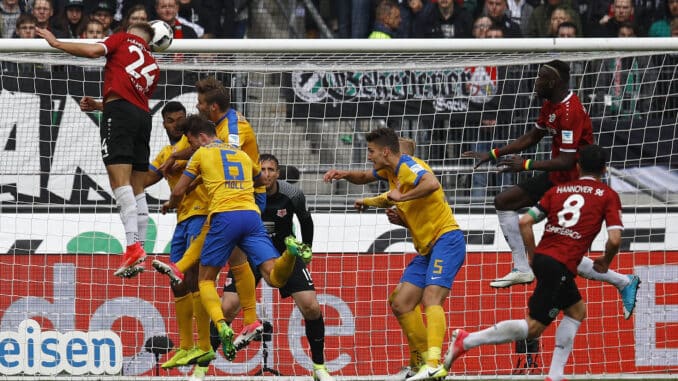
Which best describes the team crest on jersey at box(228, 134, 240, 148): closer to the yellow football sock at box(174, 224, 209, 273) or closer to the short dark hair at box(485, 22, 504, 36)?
the yellow football sock at box(174, 224, 209, 273)

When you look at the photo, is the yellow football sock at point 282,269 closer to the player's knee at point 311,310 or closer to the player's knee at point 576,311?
the player's knee at point 311,310

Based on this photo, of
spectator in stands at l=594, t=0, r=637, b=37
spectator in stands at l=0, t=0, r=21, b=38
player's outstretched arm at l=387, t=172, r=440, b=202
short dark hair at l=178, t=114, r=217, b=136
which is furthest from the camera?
spectator in stands at l=594, t=0, r=637, b=37

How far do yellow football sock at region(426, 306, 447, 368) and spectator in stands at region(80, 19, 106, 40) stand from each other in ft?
18.8

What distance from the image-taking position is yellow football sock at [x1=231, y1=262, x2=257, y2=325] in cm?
1039

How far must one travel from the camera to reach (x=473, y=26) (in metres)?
15.2

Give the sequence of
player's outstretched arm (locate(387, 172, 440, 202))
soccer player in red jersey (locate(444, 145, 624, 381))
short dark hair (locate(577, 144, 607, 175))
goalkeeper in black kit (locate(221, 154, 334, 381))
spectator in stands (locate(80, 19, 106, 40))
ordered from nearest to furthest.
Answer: soccer player in red jersey (locate(444, 145, 624, 381))
short dark hair (locate(577, 144, 607, 175))
player's outstretched arm (locate(387, 172, 440, 202))
goalkeeper in black kit (locate(221, 154, 334, 381))
spectator in stands (locate(80, 19, 106, 40))

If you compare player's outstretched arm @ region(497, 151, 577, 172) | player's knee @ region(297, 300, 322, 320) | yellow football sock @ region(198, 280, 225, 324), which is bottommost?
player's knee @ region(297, 300, 322, 320)

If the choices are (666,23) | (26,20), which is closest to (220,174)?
Answer: (26,20)

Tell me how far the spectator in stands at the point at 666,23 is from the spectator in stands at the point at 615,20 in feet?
1.66

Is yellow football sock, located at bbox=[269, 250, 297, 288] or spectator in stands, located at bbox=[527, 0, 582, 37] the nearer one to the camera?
yellow football sock, located at bbox=[269, 250, 297, 288]

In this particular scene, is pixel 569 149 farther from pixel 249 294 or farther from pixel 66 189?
pixel 66 189

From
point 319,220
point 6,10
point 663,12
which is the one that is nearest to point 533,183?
point 319,220

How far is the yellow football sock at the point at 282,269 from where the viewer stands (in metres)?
9.89

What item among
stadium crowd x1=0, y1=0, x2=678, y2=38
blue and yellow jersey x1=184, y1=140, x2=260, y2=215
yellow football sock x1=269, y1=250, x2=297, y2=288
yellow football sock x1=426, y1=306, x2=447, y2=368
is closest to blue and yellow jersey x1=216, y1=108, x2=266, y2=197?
blue and yellow jersey x1=184, y1=140, x2=260, y2=215
